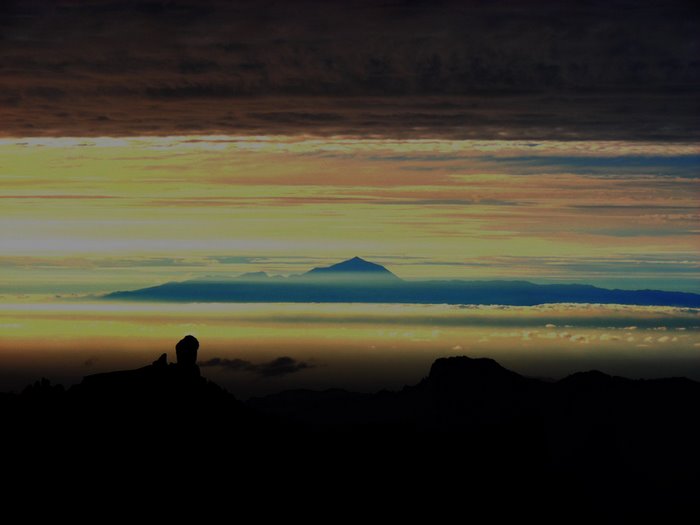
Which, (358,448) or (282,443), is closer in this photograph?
(282,443)

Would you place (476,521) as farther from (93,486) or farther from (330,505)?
(93,486)

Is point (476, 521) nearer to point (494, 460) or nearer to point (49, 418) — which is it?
point (494, 460)

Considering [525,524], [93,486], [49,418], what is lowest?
[525,524]

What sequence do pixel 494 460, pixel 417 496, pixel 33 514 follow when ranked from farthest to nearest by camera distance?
pixel 494 460 < pixel 417 496 < pixel 33 514

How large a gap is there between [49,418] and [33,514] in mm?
23969

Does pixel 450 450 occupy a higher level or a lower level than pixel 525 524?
higher

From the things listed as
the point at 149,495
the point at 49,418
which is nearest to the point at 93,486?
the point at 149,495

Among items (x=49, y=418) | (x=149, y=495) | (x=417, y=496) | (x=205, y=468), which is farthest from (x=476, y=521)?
(x=49, y=418)

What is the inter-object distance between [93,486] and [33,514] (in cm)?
1050

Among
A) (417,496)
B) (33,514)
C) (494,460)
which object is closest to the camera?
(33,514)

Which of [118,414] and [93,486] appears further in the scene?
[118,414]

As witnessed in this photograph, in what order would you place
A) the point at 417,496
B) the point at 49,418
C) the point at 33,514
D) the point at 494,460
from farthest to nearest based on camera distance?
the point at 494,460 < the point at 417,496 < the point at 49,418 < the point at 33,514

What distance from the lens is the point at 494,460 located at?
7766 inches

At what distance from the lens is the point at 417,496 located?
559 feet
